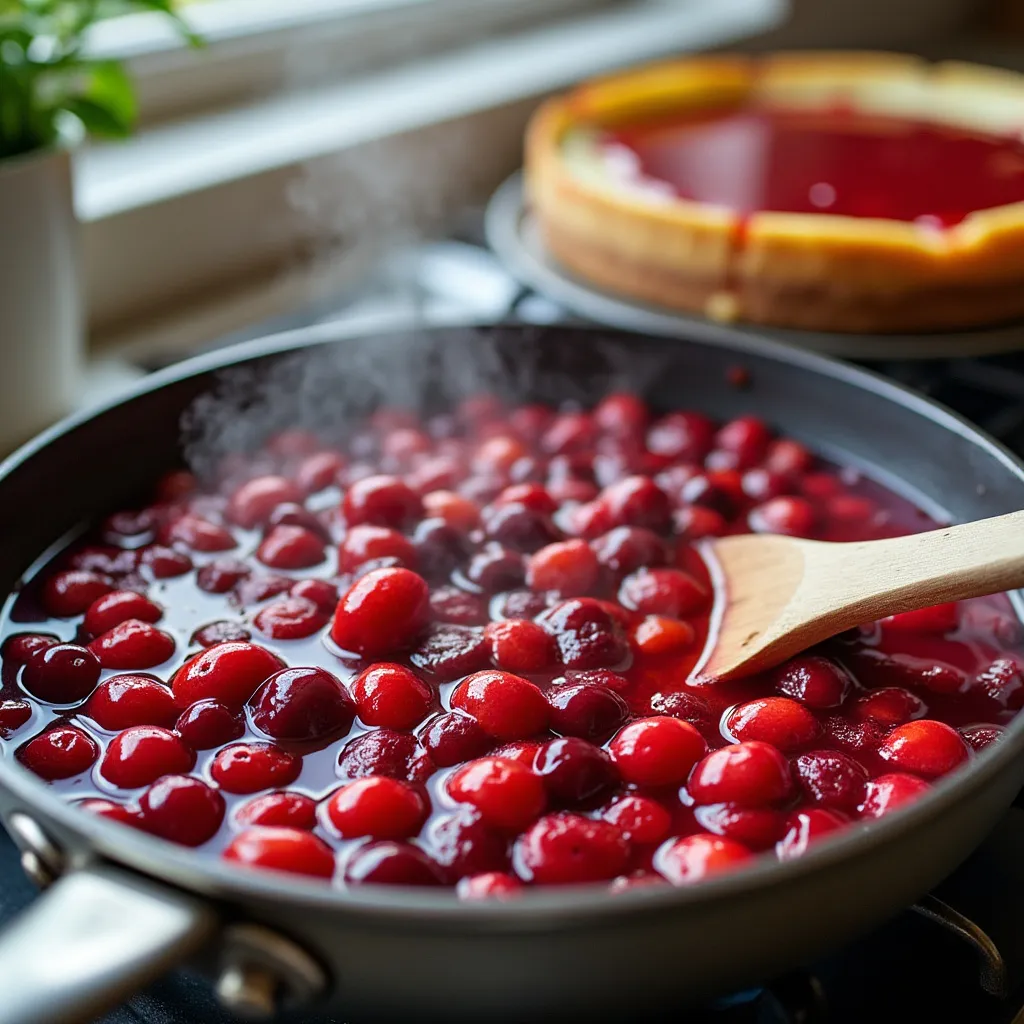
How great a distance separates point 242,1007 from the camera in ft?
1.67

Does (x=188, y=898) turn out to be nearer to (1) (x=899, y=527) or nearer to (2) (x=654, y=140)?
(1) (x=899, y=527)

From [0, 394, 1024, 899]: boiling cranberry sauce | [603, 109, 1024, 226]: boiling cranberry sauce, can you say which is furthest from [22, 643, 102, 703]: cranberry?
[603, 109, 1024, 226]: boiling cranberry sauce

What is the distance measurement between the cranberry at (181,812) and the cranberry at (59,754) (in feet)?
0.23

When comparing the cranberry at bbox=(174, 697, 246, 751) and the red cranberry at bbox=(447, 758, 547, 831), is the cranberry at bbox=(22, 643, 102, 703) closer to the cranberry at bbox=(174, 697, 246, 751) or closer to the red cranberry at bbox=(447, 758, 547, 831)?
the cranberry at bbox=(174, 697, 246, 751)

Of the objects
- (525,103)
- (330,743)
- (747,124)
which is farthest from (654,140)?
(330,743)

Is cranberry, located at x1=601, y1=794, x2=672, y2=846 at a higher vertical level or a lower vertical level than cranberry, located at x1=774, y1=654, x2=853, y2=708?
higher

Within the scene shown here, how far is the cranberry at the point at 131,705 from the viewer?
2.43ft

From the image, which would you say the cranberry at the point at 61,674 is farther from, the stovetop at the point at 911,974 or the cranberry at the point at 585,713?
the cranberry at the point at 585,713

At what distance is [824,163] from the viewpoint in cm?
160

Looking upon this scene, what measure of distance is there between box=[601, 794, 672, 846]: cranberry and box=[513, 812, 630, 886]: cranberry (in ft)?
0.07

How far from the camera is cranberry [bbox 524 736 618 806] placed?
68cm

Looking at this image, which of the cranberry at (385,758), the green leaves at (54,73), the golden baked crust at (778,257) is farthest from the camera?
the golden baked crust at (778,257)

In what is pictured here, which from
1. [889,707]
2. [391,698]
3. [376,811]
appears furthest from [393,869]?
[889,707]

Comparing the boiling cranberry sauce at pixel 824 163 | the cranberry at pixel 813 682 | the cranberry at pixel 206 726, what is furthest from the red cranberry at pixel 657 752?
the boiling cranberry sauce at pixel 824 163
